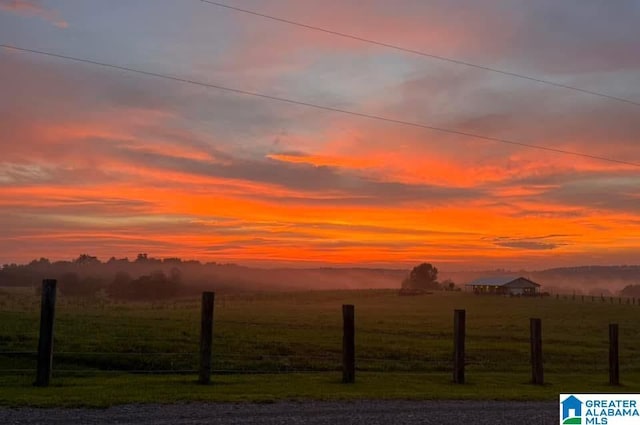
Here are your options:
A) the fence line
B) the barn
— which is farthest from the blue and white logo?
the barn

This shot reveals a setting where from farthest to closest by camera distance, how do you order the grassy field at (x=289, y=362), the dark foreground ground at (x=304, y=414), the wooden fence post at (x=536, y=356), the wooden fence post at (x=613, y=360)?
1. the wooden fence post at (x=613, y=360)
2. the wooden fence post at (x=536, y=356)
3. the grassy field at (x=289, y=362)
4. the dark foreground ground at (x=304, y=414)

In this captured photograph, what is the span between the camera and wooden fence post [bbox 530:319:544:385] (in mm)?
21547

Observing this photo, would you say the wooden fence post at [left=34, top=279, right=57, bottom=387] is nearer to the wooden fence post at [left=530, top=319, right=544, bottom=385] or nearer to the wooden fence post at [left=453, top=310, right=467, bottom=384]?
the wooden fence post at [left=453, top=310, right=467, bottom=384]

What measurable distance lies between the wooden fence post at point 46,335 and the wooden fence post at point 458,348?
12.1 m

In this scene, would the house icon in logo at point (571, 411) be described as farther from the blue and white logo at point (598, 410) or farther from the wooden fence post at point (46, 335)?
the wooden fence post at point (46, 335)

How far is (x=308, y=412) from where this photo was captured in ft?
45.7

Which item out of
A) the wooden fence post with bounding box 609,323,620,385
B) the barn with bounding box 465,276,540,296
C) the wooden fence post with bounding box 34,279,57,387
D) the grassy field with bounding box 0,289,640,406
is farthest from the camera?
the barn with bounding box 465,276,540,296

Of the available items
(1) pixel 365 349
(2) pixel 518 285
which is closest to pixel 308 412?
(1) pixel 365 349

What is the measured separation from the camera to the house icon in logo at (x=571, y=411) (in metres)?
14.6

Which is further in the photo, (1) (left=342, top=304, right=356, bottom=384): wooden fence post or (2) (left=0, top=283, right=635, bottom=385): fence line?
(1) (left=342, top=304, right=356, bottom=384): wooden fence post

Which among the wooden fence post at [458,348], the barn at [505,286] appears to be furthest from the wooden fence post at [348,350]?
the barn at [505,286]

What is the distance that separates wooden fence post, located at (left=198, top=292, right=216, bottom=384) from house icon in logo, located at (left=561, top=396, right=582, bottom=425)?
9207 mm

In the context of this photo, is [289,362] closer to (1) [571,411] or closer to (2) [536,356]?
(2) [536,356]

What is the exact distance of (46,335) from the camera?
17.6 m
